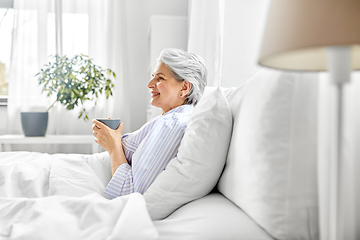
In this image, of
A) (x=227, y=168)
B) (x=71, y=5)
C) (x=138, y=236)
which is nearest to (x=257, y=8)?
(x=227, y=168)

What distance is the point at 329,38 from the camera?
44 cm

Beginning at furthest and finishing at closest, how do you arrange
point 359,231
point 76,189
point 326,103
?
point 76,189 → point 359,231 → point 326,103

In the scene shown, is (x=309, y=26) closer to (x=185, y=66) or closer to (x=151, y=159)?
(x=151, y=159)

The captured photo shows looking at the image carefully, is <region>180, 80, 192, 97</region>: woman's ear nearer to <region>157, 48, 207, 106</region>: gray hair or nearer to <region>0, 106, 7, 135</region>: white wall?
<region>157, 48, 207, 106</region>: gray hair

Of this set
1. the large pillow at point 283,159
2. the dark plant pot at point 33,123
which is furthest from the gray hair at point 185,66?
the dark plant pot at point 33,123

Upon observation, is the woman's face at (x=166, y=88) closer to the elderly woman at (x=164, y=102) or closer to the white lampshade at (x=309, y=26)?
the elderly woman at (x=164, y=102)

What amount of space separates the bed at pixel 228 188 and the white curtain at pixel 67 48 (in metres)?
2.63

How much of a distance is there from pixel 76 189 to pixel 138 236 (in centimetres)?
56

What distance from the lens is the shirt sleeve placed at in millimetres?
1030

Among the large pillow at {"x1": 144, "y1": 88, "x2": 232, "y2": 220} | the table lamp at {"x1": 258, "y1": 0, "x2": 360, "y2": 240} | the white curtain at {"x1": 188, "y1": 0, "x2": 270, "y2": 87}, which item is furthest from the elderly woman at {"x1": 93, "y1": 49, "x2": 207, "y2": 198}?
the table lamp at {"x1": 258, "y1": 0, "x2": 360, "y2": 240}

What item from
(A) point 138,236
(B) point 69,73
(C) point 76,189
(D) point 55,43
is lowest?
(C) point 76,189

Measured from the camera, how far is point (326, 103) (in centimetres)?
54

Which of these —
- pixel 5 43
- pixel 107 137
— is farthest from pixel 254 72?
pixel 5 43

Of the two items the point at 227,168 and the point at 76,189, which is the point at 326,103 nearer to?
the point at 227,168
